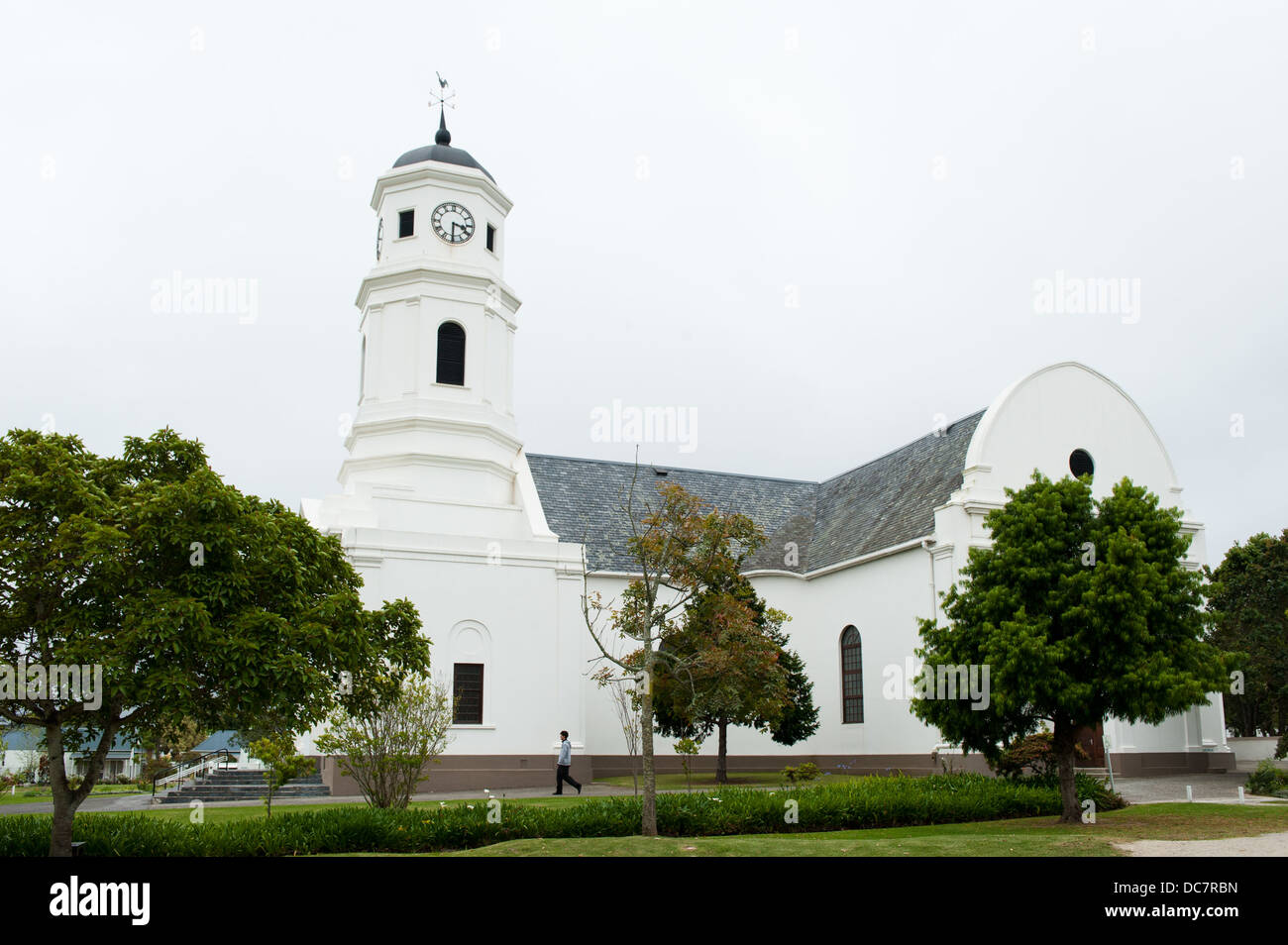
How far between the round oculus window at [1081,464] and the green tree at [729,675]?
10052 millimetres

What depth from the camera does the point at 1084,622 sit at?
18219 mm

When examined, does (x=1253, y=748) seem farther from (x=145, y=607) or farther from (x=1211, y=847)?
(x=145, y=607)

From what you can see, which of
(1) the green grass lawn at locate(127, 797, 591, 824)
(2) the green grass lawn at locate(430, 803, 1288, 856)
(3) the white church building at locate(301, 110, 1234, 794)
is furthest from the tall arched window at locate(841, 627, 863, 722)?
(2) the green grass lawn at locate(430, 803, 1288, 856)

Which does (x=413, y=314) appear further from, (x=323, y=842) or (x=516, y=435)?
(x=323, y=842)

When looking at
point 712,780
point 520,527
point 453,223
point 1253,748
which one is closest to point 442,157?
point 453,223

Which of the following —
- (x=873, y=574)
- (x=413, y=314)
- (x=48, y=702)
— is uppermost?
(x=413, y=314)

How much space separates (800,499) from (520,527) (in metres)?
13.9

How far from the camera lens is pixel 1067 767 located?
1852cm

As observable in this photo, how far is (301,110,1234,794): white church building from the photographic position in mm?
28016

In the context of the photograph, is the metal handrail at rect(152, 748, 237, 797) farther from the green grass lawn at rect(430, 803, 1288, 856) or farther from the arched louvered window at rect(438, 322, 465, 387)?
the green grass lawn at rect(430, 803, 1288, 856)

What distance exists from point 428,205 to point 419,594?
468 inches

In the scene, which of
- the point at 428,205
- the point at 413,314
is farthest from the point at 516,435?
the point at 428,205

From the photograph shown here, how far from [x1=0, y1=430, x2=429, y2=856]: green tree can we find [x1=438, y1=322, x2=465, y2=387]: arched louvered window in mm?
16047

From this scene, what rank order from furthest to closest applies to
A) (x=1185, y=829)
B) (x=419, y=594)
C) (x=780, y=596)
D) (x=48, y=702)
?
(x=780, y=596) → (x=419, y=594) → (x=1185, y=829) → (x=48, y=702)
